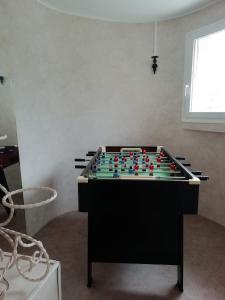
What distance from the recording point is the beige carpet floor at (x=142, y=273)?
1469mm

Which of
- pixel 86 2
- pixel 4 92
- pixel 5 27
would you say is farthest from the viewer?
pixel 86 2

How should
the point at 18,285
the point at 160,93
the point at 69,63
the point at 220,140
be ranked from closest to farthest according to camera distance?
the point at 18,285
the point at 220,140
the point at 69,63
the point at 160,93

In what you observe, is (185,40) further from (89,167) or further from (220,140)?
(89,167)

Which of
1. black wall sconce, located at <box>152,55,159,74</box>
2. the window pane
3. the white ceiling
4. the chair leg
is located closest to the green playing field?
the chair leg

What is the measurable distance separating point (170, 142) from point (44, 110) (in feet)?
4.94

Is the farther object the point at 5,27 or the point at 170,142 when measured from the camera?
the point at 170,142

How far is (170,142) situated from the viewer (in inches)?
105

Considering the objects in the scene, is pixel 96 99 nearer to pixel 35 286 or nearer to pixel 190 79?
pixel 190 79

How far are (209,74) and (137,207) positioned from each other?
169 cm

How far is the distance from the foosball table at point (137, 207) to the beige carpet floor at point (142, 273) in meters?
0.10

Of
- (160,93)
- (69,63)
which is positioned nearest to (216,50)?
(160,93)

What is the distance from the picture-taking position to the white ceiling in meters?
2.05

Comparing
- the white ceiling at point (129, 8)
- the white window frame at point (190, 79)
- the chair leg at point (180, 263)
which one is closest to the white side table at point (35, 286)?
the chair leg at point (180, 263)

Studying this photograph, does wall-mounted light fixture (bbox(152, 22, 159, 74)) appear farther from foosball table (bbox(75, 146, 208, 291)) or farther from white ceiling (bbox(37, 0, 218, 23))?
foosball table (bbox(75, 146, 208, 291))
